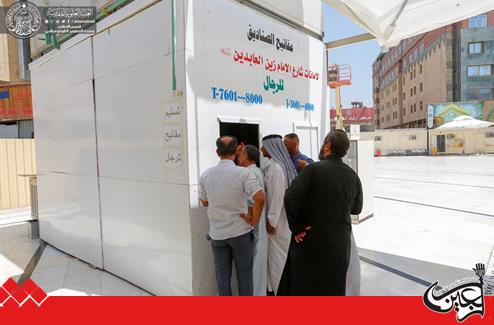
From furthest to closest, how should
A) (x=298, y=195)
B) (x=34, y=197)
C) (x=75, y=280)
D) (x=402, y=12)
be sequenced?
(x=34, y=197) → (x=402, y=12) → (x=75, y=280) → (x=298, y=195)

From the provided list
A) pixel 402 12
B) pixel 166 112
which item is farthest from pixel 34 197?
pixel 402 12

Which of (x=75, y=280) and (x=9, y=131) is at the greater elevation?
(x=9, y=131)

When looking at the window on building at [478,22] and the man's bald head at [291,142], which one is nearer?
the man's bald head at [291,142]

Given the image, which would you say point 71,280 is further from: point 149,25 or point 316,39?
point 316,39

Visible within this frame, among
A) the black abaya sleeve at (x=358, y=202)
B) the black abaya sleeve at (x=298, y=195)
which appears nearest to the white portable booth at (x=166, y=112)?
the black abaya sleeve at (x=298, y=195)

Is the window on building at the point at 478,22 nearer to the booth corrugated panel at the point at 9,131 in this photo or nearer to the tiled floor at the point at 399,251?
the tiled floor at the point at 399,251

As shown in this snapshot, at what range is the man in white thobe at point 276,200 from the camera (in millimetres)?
3098

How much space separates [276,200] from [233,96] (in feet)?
4.28

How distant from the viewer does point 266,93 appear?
413 cm

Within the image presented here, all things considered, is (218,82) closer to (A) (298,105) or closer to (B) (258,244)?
(A) (298,105)

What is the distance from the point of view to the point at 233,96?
12.1ft

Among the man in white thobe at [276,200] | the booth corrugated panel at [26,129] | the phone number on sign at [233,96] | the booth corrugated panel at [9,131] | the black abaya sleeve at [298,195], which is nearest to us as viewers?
the black abaya sleeve at [298,195]

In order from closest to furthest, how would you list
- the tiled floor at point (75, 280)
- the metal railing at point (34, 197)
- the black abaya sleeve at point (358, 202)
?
the black abaya sleeve at point (358, 202), the tiled floor at point (75, 280), the metal railing at point (34, 197)

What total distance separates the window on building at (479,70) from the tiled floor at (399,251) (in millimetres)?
36442
